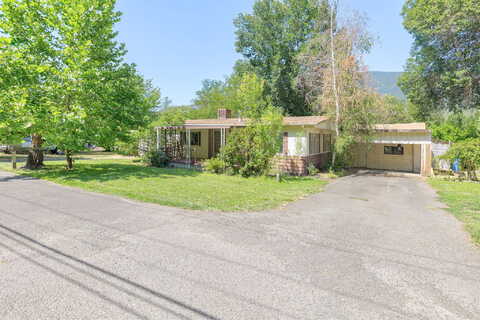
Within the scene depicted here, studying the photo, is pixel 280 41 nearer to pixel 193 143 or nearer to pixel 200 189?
pixel 193 143

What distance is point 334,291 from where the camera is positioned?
10.5ft

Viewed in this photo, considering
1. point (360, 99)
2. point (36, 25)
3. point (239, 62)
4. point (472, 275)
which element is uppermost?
point (239, 62)

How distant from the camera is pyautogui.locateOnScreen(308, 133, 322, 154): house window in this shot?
51.4ft

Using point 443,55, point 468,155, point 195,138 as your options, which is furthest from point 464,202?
point 443,55

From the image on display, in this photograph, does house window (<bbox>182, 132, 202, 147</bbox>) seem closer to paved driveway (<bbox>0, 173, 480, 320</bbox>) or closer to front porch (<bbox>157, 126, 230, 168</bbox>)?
front porch (<bbox>157, 126, 230, 168</bbox>)

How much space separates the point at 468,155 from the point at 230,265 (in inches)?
604

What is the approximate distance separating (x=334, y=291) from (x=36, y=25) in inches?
602

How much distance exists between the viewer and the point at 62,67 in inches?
486

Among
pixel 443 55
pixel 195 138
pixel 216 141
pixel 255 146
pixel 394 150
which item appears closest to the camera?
pixel 255 146

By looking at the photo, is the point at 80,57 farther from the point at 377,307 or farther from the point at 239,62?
the point at 239,62

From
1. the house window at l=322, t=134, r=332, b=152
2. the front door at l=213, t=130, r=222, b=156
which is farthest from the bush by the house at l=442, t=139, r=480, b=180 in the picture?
the front door at l=213, t=130, r=222, b=156

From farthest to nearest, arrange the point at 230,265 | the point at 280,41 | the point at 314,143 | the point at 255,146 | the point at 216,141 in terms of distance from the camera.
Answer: the point at 280,41 → the point at 216,141 → the point at 314,143 → the point at 255,146 → the point at 230,265

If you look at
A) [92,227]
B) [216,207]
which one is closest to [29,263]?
[92,227]

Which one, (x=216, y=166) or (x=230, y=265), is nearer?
(x=230, y=265)
